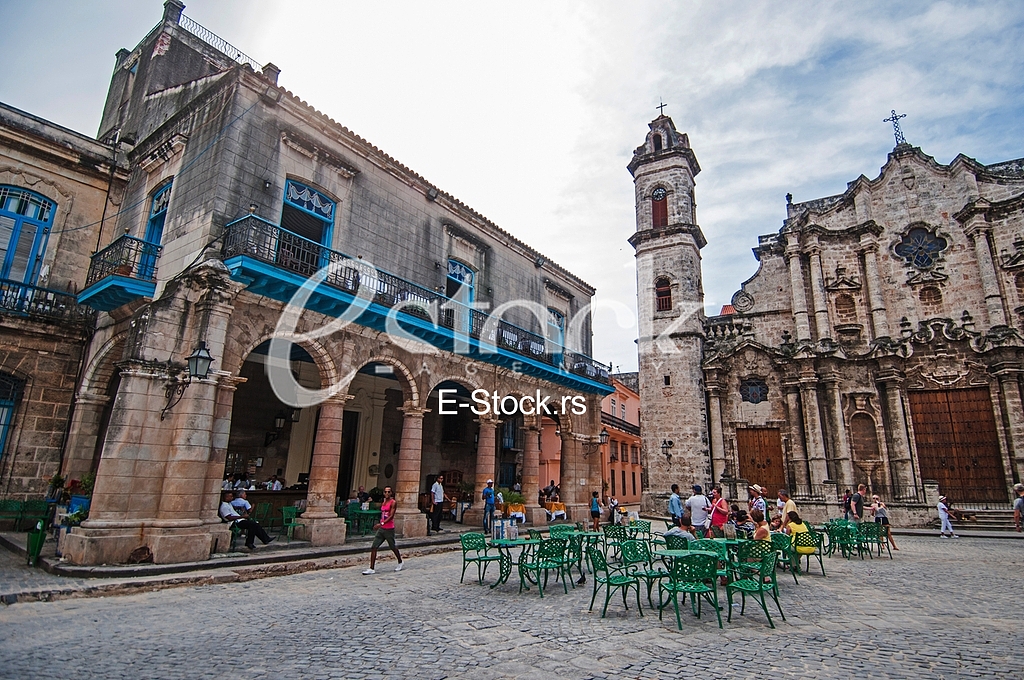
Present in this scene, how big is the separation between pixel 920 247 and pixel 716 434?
38.6 ft

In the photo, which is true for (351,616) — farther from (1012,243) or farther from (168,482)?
(1012,243)

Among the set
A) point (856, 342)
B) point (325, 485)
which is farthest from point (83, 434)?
point (856, 342)

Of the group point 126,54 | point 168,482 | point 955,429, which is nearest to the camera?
point 168,482

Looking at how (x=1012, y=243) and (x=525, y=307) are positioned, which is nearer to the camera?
(x=525, y=307)

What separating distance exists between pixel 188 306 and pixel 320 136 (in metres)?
5.36

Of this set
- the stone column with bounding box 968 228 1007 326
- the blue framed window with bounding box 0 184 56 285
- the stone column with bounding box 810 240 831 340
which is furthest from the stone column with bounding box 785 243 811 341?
the blue framed window with bounding box 0 184 56 285

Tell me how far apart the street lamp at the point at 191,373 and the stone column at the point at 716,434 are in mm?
20214

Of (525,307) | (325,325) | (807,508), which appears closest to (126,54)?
(325,325)

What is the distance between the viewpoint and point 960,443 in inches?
795

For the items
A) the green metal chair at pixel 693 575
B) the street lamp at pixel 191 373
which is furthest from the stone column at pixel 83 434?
the green metal chair at pixel 693 575

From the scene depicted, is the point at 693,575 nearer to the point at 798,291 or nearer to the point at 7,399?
the point at 7,399

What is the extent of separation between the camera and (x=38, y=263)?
12227 millimetres

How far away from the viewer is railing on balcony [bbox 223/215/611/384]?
10.1m

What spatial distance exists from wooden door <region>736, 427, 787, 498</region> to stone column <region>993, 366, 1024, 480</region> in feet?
24.2
